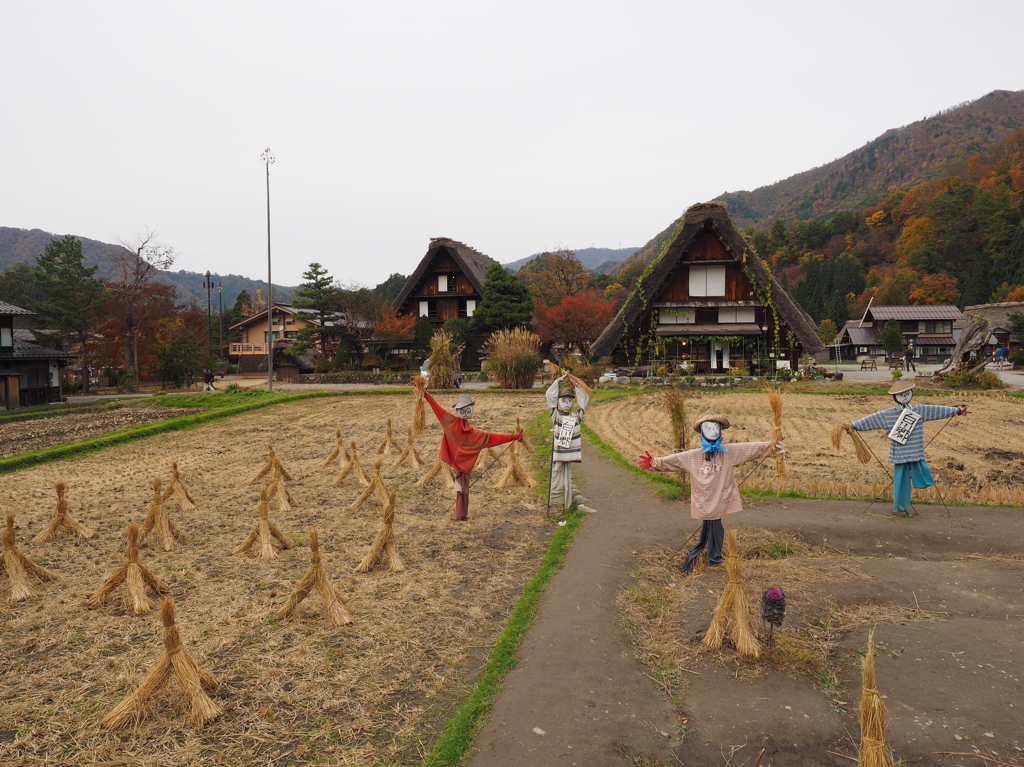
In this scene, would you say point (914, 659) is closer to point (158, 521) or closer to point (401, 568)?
point (401, 568)

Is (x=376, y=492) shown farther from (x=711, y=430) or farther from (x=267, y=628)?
(x=711, y=430)

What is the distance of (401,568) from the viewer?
226 inches

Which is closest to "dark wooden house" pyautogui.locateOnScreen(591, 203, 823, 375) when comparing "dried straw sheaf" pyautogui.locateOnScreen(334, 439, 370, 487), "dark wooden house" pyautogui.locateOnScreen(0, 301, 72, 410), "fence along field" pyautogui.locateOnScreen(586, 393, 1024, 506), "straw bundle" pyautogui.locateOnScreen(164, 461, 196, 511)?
"fence along field" pyautogui.locateOnScreen(586, 393, 1024, 506)

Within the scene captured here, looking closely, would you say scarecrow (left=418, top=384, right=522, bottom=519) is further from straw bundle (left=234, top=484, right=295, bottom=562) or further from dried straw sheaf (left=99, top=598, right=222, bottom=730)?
dried straw sheaf (left=99, top=598, right=222, bottom=730)

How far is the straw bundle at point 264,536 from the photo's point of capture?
19.9 ft

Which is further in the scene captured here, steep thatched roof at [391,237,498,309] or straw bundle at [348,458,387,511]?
steep thatched roof at [391,237,498,309]

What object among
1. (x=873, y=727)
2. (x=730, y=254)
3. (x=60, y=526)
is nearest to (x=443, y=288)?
(x=730, y=254)

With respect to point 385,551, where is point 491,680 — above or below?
below

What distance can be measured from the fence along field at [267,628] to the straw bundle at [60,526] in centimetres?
14

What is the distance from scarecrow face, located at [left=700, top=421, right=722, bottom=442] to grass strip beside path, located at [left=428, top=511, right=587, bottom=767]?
1.82 meters

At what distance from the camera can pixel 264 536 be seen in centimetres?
614

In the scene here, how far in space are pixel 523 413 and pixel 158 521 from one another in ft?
37.4

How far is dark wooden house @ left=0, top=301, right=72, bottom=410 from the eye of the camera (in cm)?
2334

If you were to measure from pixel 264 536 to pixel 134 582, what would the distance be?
130cm
